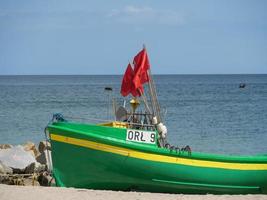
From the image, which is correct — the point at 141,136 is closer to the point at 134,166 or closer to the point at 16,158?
the point at 134,166

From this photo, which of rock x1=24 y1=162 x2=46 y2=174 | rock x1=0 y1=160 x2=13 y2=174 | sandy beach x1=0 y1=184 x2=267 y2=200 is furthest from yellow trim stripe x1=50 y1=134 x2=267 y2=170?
rock x1=24 y1=162 x2=46 y2=174

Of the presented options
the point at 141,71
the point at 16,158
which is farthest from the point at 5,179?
the point at 141,71

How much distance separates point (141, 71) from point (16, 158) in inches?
180

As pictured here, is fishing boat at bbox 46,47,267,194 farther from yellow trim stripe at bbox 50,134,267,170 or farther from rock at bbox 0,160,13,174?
rock at bbox 0,160,13,174

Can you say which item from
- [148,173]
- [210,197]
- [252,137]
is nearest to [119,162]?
[148,173]

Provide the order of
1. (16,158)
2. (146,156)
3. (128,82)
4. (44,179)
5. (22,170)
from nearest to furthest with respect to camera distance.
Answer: (146,156) < (128,82) < (44,179) < (22,170) < (16,158)

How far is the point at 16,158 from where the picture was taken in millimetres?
17828

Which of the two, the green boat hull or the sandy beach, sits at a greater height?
the green boat hull

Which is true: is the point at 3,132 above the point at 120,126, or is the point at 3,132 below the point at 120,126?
below

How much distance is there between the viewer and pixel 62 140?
1406 centimetres

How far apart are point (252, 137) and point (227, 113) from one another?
55.5 ft

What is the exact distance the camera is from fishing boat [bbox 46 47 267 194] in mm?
13969

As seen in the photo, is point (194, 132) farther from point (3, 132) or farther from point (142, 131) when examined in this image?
point (142, 131)

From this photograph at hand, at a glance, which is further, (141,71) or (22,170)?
(22,170)
